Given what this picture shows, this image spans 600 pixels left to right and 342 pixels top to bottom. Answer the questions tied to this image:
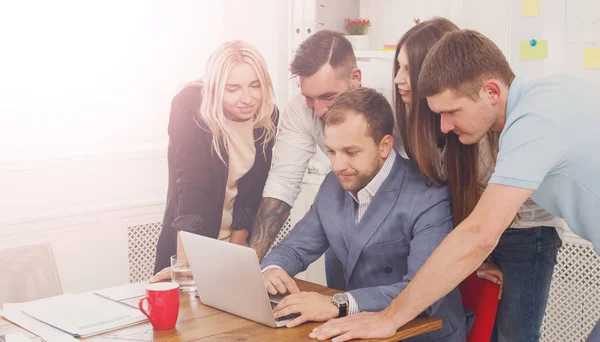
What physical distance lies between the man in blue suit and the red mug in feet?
1.04

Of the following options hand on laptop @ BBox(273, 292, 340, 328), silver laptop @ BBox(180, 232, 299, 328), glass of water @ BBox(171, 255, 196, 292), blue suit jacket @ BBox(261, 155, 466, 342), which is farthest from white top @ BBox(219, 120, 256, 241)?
hand on laptop @ BBox(273, 292, 340, 328)

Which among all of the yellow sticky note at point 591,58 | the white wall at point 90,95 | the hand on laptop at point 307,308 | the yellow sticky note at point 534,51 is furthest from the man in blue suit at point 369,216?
the yellow sticky note at point 591,58

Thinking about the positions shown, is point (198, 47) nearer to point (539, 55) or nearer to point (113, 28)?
point (113, 28)

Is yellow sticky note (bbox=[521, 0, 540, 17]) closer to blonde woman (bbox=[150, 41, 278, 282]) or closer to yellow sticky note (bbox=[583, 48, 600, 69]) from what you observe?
yellow sticky note (bbox=[583, 48, 600, 69])

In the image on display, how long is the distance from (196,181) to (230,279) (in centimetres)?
76

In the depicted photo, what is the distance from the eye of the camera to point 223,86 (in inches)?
94.8

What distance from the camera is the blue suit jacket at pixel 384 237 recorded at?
6.00ft

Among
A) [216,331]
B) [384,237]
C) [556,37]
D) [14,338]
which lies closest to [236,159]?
[384,237]

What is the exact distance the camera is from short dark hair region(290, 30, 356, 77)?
230 cm

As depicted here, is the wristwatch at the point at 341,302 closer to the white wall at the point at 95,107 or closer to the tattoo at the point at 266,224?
the tattoo at the point at 266,224

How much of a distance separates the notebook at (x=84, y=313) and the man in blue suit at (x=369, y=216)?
364 mm

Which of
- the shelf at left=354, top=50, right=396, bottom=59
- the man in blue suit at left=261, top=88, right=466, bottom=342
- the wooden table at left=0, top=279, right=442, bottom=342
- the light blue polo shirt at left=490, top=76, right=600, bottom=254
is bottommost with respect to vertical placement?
the wooden table at left=0, top=279, right=442, bottom=342

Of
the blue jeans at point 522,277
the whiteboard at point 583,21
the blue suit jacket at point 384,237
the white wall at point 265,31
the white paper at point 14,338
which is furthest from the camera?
the whiteboard at point 583,21

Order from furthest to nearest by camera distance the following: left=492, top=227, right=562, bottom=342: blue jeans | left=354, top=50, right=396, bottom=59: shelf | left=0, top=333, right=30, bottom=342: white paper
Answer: left=354, top=50, right=396, bottom=59: shelf → left=492, top=227, right=562, bottom=342: blue jeans → left=0, top=333, right=30, bottom=342: white paper
